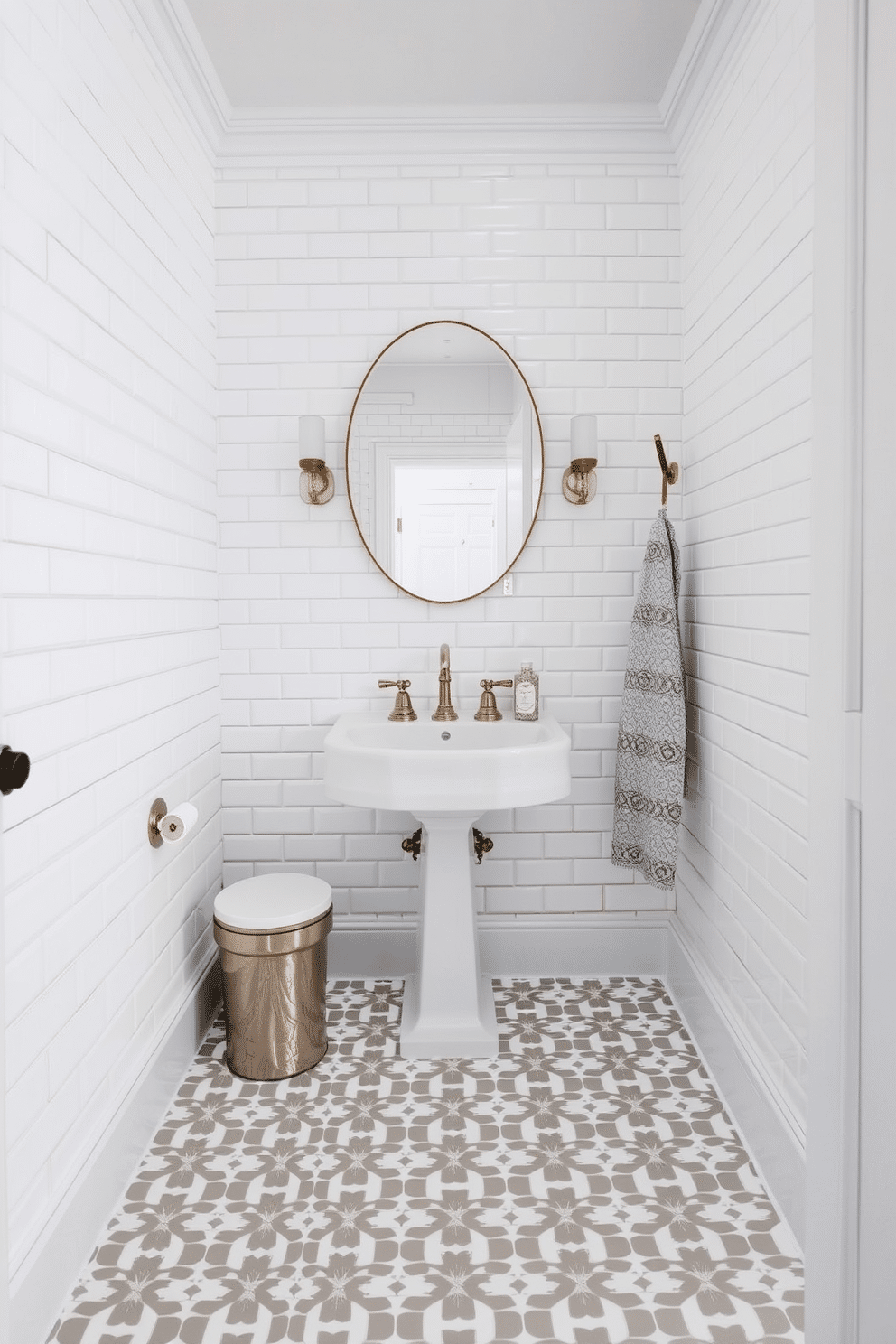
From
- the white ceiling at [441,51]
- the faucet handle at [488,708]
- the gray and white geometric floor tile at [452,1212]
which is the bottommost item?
the gray and white geometric floor tile at [452,1212]

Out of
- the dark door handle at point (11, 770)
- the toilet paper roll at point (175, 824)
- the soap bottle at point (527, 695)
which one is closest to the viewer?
the dark door handle at point (11, 770)

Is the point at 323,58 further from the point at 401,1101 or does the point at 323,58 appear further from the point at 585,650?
the point at 401,1101

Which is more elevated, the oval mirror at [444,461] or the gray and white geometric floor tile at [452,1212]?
the oval mirror at [444,461]

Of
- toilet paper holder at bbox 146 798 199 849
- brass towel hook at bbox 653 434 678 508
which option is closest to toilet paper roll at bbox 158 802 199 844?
toilet paper holder at bbox 146 798 199 849

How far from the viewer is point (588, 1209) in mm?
1568

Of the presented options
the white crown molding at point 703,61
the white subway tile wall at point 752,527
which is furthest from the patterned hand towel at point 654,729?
the white crown molding at point 703,61

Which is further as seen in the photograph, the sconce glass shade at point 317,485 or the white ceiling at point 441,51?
the sconce glass shade at point 317,485

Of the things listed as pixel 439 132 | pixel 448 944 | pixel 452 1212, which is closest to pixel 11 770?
pixel 452 1212

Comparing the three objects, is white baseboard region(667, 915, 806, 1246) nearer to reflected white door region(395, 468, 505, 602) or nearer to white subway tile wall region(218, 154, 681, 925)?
white subway tile wall region(218, 154, 681, 925)

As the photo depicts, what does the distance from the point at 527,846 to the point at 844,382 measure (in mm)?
1919

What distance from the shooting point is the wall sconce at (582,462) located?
2.34 metres

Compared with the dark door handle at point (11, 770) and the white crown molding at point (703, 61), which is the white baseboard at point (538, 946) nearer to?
the dark door handle at point (11, 770)

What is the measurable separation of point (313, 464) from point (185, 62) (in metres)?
1.00

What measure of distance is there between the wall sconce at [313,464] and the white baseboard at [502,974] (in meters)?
1.30
